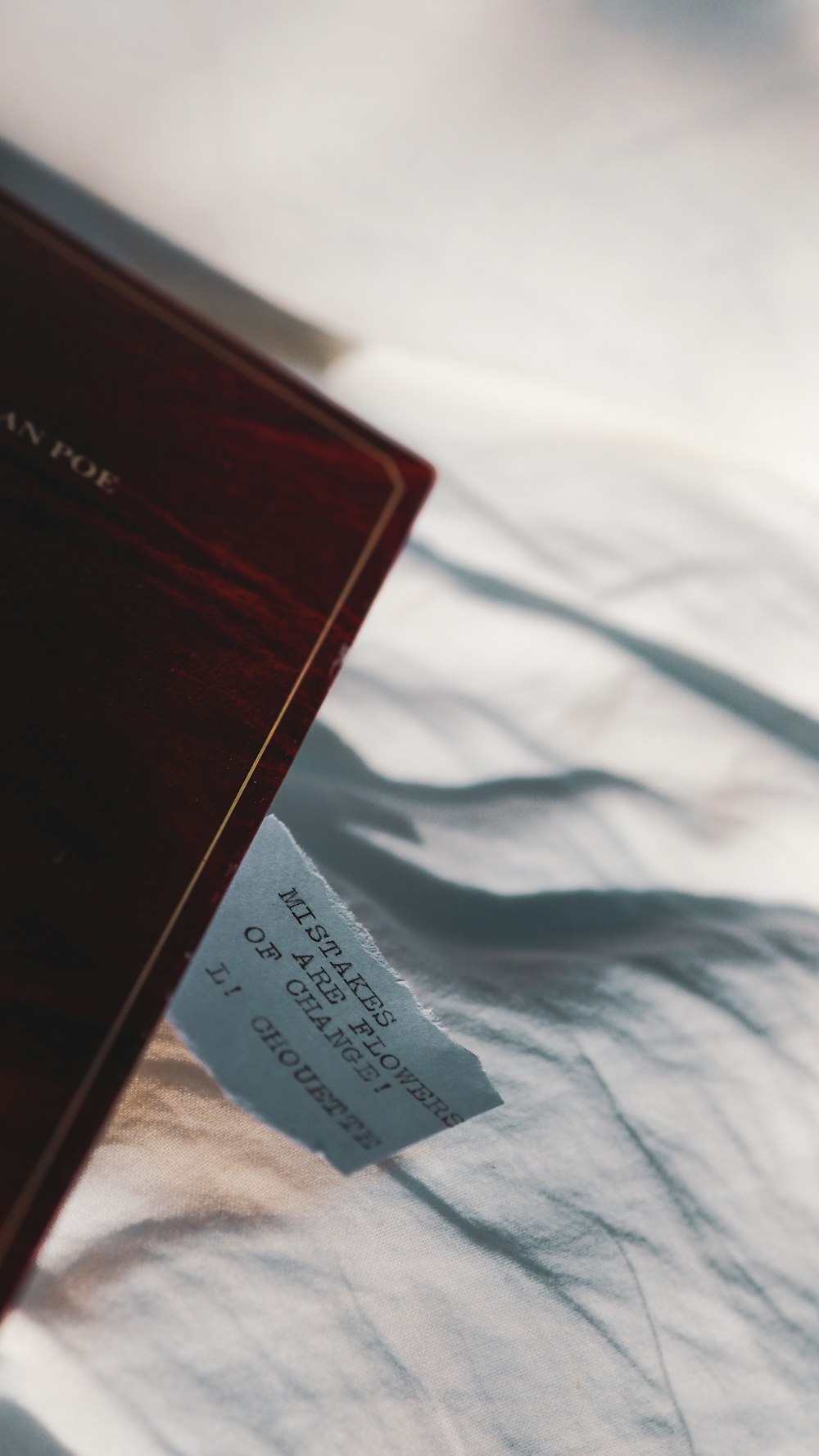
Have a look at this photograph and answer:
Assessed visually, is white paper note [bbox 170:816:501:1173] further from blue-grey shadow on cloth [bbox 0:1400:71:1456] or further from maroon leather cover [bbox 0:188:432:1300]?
blue-grey shadow on cloth [bbox 0:1400:71:1456]

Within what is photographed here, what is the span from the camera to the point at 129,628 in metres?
0.40

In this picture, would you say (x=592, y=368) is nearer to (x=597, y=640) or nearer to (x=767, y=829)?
(x=597, y=640)

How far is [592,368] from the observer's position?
59 centimetres

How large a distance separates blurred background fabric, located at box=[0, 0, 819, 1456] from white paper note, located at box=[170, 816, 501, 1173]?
4 centimetres

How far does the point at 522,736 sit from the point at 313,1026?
0.75 ft

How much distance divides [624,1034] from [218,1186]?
0.18 metres

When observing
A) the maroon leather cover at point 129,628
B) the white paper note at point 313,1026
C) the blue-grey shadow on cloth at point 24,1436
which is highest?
the maroon leather cover at point 129,628

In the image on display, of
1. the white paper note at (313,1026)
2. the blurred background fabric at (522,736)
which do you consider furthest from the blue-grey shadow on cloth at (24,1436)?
the white paper note at (313,1026)

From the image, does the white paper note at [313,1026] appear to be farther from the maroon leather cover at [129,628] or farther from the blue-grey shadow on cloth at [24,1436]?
the blue-grey shadow on cloth at [24,1436]

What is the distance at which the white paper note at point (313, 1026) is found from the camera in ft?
1.21

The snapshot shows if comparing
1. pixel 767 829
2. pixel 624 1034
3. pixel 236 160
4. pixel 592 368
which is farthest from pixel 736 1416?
pixel 236 160

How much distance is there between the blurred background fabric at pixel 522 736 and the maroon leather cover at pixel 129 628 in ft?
0.24

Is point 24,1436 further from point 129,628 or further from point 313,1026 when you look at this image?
point 129,628

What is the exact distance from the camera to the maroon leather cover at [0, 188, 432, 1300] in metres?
0.34
